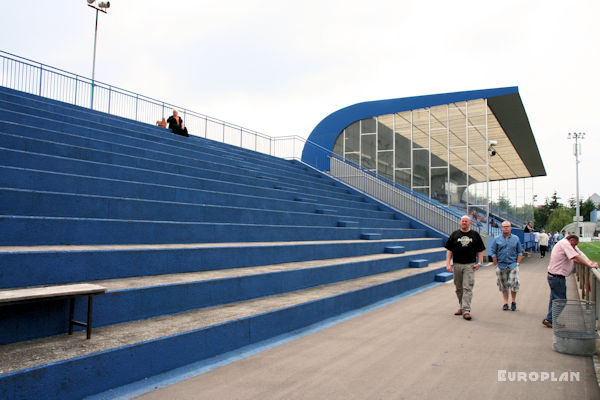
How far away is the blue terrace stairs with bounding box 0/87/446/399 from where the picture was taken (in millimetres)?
4152

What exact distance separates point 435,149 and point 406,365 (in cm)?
1864

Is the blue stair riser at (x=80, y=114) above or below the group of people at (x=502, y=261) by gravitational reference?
above

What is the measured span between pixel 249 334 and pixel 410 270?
7837 mm

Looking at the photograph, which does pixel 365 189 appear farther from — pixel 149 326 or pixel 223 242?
pixel 149 326

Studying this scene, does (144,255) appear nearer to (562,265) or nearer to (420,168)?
(562,265)

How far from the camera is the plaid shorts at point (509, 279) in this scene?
8.77 meters

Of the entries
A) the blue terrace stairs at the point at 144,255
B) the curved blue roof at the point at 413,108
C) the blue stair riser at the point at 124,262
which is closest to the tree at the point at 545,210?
the curved blue roof at the point at 413,108

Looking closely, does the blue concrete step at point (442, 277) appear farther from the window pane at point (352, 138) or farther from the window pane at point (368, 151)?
the window pane at point (352, 138)

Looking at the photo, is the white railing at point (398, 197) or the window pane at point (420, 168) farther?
the window pane at point (420, 168)

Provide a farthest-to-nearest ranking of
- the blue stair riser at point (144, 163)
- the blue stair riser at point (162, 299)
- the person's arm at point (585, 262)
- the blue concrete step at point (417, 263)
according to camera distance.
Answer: the blue concrete step at point (417, 263)
the blue stair riser at point (144, 163)
the person's arm at point (585, 262)
the blue stair riser at point (162, 299)

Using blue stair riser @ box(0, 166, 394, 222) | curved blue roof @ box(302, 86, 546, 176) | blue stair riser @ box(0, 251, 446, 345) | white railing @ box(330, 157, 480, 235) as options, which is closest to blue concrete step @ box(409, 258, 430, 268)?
blue stair riser @ box(0, 166, 394, 222)

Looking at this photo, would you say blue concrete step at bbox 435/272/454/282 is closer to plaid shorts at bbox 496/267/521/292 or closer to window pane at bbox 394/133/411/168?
plaid shorts at bbox 496/267/521/292

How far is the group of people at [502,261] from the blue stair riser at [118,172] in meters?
5.86

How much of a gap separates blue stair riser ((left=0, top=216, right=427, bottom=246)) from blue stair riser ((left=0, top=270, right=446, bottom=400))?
7.97 feet
